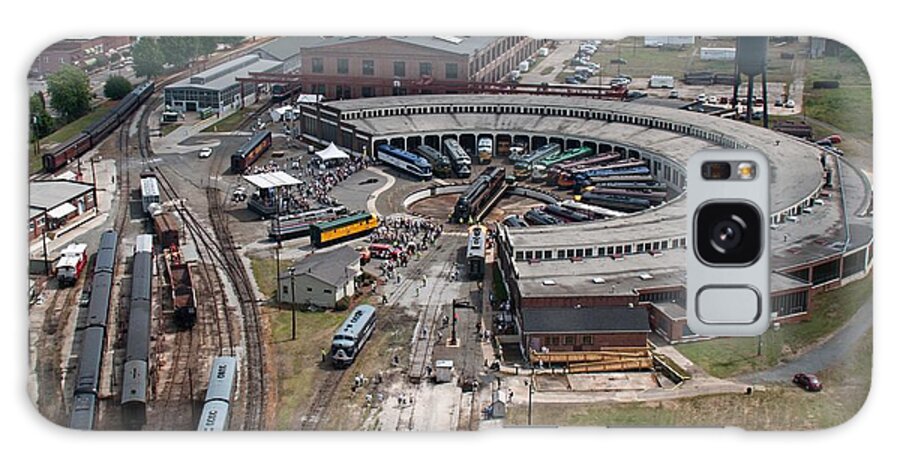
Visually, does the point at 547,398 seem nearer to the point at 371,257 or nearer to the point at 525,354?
the point at 525,354

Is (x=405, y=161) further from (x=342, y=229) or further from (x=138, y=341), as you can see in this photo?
(x=138, y=341)

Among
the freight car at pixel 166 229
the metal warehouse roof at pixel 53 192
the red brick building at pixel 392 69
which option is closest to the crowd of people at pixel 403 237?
the red brick building at pixel 392 69

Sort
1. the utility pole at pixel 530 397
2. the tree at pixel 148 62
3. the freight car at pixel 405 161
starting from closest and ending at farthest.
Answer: the utility pole at pixel 530 397
the tree at pixel 148 62
the freight car at pixel 405 161

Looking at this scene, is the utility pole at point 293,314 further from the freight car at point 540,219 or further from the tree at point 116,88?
the tree at point 116,88

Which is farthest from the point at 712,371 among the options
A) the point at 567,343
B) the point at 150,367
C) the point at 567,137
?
the point at 567,137

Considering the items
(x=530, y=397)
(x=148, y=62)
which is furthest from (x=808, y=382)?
(x=148, y=62)

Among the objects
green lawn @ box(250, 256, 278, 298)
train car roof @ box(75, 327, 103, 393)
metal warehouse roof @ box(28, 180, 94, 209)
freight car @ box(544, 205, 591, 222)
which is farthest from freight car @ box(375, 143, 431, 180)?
train car roof @ box(75, 327, 103, 393)
